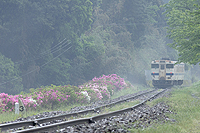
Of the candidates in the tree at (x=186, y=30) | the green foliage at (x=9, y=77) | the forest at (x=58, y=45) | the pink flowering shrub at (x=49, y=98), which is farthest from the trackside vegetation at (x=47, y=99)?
the green foliage at (x=9, y=77)

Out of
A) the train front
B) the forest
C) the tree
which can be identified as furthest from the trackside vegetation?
the train front

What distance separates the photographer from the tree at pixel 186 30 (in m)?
17.8

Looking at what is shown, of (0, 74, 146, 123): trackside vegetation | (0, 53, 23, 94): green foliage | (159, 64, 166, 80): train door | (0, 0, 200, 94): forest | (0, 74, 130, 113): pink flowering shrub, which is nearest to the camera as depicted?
(0, 74, 146, 123): trackside vegetation

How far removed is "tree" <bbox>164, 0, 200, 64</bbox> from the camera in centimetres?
1781

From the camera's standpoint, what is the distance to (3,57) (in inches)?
1180

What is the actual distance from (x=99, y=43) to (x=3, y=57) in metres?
15.0

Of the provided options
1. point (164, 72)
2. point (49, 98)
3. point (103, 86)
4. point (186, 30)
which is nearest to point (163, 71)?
point (164, 72)

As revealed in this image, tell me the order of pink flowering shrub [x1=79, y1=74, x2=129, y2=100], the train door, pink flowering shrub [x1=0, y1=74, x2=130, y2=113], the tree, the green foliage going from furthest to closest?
1. the train door
2. the green foliage
3. pink flowering shrub [x1=79, y1=74, x2=129, y2=100]
4. the tree
5. pink flowering shrub [x1=0, y1=74, x2=130, y2=113]

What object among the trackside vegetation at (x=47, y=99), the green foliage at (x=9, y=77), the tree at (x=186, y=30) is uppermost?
the tree at (x=186, y=30)

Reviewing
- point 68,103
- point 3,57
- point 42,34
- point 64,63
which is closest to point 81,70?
point 64,63

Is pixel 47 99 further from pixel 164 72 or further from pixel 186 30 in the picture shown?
pixel 164 72

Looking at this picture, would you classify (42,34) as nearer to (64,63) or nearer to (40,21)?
(40,21)

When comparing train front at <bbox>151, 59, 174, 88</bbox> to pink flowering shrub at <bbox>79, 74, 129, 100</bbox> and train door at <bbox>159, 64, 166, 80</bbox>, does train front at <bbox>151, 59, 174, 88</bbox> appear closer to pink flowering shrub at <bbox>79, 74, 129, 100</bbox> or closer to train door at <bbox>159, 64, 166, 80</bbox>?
train door at <bbox>159, 64, 166, 80</bbox>

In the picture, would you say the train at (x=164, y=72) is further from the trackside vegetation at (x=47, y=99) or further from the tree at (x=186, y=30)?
the trackside vegetation at (x=47, y=99)
